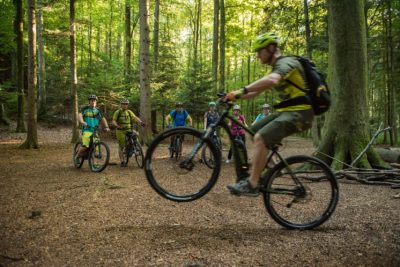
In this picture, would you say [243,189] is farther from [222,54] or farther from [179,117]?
[222,54]

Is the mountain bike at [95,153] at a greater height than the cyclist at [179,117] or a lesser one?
lesser

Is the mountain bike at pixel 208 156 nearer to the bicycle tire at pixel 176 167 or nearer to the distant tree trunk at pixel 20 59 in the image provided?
the bicycle tire at pixel 176 167

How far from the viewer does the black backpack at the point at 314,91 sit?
13.4 feet

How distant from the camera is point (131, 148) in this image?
1127cm

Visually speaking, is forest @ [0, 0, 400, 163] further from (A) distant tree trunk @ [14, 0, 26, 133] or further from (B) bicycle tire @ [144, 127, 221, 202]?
(B) bicycle tire @ [144, 127, 221, 202]

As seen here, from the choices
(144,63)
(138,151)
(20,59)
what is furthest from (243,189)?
(20,59)

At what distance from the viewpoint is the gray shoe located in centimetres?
425

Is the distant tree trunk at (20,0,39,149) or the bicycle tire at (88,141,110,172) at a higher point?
the distant tree trunk at (20,0,39,149)

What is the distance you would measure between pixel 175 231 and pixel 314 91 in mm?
2705

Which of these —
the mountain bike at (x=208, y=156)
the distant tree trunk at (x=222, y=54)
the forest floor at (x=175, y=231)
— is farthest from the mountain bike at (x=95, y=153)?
the distant tree trunk at (x=222, y=54)

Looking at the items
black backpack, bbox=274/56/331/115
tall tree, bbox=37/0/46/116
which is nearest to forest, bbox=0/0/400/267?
black backpack, bbox=274/56/331/115

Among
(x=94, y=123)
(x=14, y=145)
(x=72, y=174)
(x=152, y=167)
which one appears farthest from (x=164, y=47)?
(x=152, y=167)

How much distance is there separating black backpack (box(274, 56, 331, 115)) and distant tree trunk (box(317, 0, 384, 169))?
525cm

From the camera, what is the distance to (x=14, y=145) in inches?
639
